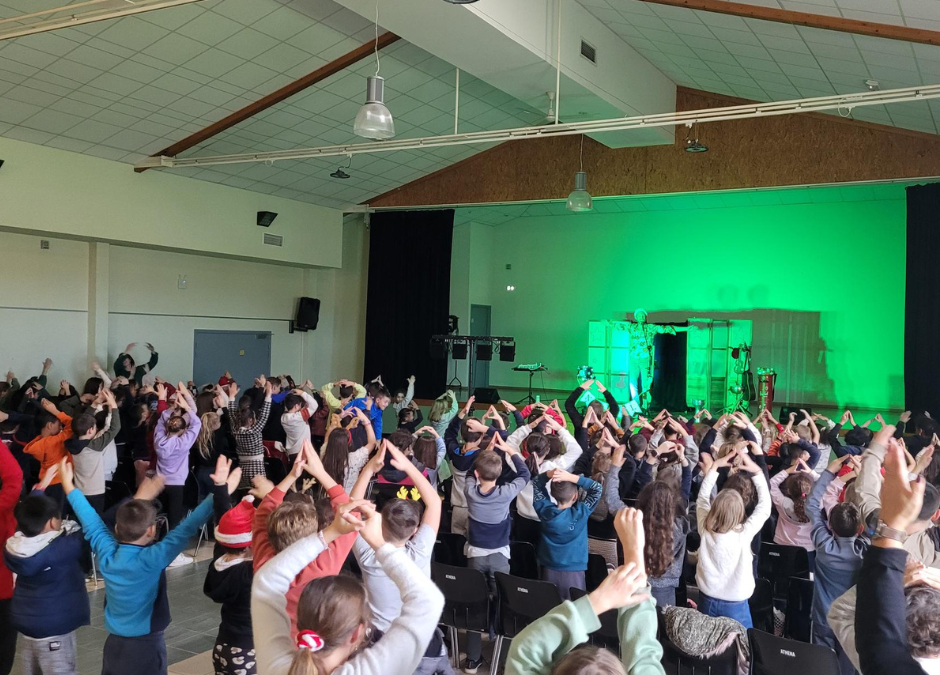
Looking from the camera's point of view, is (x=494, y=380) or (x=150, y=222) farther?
(x=494, y=380)

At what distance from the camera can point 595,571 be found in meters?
4.45

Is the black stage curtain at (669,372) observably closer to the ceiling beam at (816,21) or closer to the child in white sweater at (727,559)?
the ceiling beam at (816,21)

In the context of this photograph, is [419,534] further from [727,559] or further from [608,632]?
[727,559]

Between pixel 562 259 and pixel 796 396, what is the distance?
5454mm

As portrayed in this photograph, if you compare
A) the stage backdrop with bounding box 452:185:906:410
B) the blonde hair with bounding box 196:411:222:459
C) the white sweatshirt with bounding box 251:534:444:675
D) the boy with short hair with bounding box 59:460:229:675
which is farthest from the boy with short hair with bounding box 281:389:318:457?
the stage backdrop with bounding box 452:185:906:410

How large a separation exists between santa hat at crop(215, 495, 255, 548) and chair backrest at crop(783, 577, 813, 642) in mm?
2886

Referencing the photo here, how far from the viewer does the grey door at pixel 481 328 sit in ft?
57.1

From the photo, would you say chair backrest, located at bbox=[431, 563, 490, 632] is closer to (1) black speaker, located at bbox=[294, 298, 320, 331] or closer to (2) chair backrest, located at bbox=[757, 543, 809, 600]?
(2) chair backrest, located at bbox=[757, 543, 809, 600]

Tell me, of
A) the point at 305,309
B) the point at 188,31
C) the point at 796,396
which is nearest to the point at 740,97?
the point at 796,396

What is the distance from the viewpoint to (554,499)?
440 cm

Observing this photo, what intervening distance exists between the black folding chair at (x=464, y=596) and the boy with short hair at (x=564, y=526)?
452 millimetres

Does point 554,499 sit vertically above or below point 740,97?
below

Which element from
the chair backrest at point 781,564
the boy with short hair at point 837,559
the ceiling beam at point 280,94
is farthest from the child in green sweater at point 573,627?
the ceiling beam at point 280,94

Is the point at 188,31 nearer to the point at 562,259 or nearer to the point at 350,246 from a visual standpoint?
the point at 350,246
